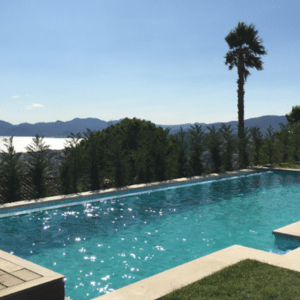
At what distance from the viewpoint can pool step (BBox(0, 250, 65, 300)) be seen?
2920 millimetres

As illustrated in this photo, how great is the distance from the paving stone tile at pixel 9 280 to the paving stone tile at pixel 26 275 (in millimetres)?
51

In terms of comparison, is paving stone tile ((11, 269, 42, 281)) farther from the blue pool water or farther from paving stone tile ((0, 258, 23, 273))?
the blue pool water

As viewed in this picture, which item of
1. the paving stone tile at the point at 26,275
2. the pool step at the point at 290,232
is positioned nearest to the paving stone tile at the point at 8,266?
the paving stone tile at the point at 26,275

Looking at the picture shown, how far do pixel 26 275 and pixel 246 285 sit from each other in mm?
2413

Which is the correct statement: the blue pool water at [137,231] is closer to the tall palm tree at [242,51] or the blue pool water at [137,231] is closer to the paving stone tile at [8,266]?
the paving stone tile at [8,266]

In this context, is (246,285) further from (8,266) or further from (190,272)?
(8,266)

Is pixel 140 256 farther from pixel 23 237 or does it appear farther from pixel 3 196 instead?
pixel 3 196

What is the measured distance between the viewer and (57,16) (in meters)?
12.1

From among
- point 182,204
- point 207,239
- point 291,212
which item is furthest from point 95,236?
point 291,212

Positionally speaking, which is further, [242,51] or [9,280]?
[242,51]

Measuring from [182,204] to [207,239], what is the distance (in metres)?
3.25

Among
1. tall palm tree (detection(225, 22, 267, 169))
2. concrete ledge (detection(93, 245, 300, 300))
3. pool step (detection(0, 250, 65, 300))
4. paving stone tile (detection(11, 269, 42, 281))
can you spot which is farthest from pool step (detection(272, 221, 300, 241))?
tall palm tree (detection(225, 22, 267, 169))

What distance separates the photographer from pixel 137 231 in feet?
23.0

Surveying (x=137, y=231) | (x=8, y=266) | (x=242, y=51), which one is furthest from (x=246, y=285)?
(x=242, y=51)
